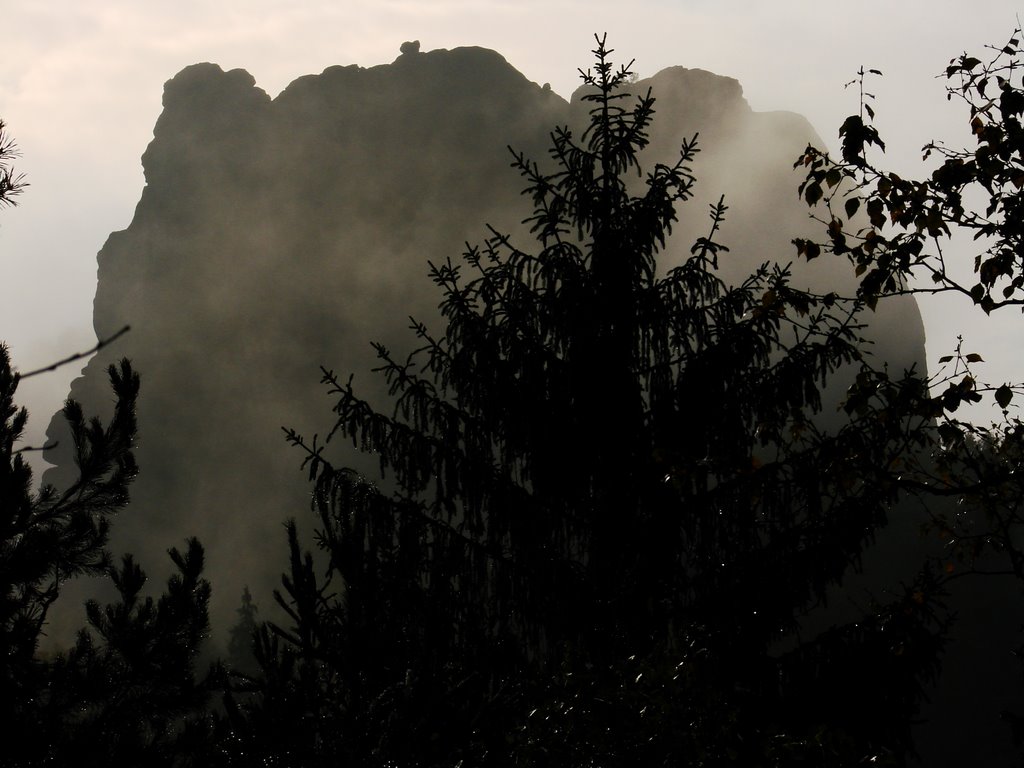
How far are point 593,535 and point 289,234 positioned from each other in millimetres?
82318

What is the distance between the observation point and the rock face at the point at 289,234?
7331 cm

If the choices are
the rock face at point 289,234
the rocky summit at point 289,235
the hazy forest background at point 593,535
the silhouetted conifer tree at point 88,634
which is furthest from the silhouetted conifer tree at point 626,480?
the rocky summit at point 289,235

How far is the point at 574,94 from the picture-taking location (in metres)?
78.7

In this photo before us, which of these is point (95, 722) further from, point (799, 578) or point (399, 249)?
point (399, 249)

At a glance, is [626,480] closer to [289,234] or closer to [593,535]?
[593,535]

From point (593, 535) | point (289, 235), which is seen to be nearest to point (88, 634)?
point (593, 535)

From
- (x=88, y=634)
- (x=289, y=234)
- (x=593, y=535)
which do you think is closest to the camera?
(x=88, y=634)

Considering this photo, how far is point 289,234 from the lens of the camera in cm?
8831

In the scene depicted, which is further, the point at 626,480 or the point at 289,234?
the point at 289,234

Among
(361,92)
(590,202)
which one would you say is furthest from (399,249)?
(590,202)

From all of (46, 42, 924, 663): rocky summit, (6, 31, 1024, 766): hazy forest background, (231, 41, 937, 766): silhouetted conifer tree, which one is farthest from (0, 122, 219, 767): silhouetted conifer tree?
(46, 42, 924, 663): rocky summit

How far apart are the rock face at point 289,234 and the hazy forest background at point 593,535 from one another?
57372 mm

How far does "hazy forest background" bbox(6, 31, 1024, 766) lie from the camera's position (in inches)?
236

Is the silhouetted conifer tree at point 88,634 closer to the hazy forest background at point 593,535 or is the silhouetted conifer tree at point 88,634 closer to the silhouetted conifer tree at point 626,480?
the hazy forest background at point 593,535
